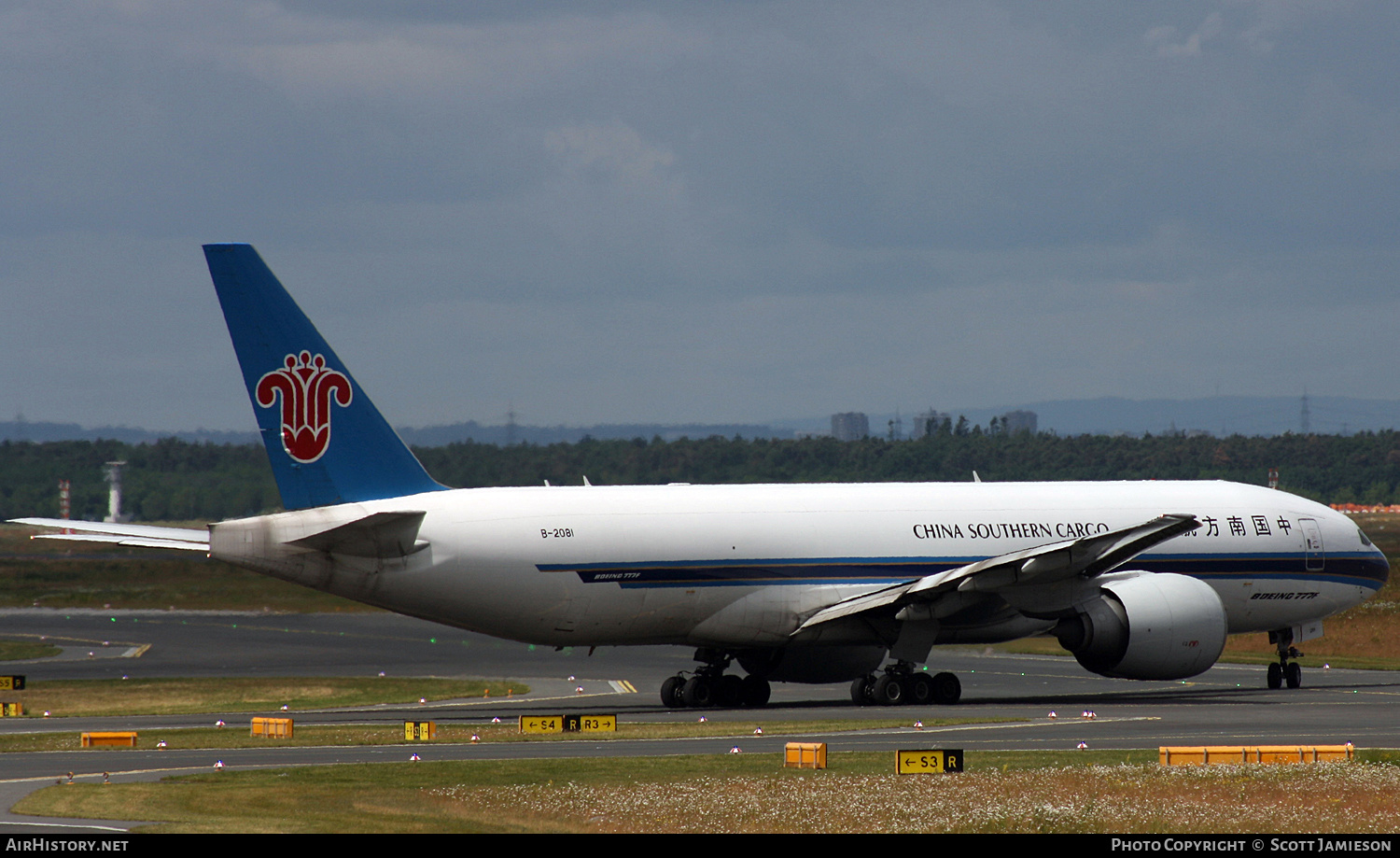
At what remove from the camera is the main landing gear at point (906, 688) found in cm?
3797

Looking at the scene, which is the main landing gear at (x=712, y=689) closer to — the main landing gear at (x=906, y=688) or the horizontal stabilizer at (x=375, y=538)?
the main landing gear at (x=906, y=688)

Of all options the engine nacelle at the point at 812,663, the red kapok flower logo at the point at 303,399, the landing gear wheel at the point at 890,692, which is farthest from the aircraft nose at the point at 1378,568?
the red kapok flower logo at the point at 303,399

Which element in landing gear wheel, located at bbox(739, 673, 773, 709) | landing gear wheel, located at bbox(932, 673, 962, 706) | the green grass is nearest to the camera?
the green grass

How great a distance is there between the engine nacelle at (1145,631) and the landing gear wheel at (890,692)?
377 cm

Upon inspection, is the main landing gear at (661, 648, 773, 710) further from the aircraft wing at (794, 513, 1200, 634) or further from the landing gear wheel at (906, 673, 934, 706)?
the landing gear wheel at (906, 673, 934, 706)

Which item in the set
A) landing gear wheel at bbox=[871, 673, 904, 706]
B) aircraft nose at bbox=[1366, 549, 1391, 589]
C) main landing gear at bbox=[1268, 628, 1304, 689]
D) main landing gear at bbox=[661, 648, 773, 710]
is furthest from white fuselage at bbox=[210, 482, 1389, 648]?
landing gear wheel at bbox=[871, 673, 904, 706]

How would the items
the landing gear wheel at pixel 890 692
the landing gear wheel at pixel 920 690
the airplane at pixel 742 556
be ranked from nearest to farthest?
the airplane at pixel 742 556 → the landing gear wheel at pixel 890 692 → the landing gear wheel at pixel 920 690

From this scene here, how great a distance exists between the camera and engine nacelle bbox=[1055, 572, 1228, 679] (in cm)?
3838

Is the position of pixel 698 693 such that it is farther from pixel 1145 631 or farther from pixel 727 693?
pixel 1145 631

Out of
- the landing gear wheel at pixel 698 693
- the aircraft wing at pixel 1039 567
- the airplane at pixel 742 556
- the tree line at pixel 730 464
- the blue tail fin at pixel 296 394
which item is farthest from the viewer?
the tree line at pixel 730 464

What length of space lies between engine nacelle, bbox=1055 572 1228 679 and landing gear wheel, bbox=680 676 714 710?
7660 millimetres

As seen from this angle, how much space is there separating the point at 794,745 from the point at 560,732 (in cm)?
815

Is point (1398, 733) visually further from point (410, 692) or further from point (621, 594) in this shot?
point (410, 692)
